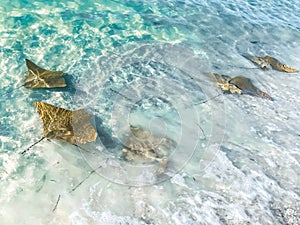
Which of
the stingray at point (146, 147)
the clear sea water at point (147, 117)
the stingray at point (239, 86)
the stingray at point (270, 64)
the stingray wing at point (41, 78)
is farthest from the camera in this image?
the stingray at point (270, 64)

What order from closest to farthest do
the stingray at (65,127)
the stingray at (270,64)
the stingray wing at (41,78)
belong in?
the stingray at (65,127) < the stingray wing at (41,78) < the stingray at (270,64)

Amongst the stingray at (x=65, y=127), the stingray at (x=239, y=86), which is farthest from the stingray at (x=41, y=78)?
the stingray at (x=239, y=86)

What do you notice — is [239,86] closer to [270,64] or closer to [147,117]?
[270,64]

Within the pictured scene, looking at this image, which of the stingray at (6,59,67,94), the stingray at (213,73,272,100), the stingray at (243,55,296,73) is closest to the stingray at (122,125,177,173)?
the stingray at (6,59,67,94)

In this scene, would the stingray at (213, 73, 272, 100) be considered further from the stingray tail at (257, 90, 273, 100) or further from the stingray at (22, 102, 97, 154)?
the stingray at (22, 102, 97, 154)

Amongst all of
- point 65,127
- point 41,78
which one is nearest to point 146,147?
point 65,127

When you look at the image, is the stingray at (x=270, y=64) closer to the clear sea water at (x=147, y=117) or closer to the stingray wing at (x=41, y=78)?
the clear sea water at (x=147, y=117)
